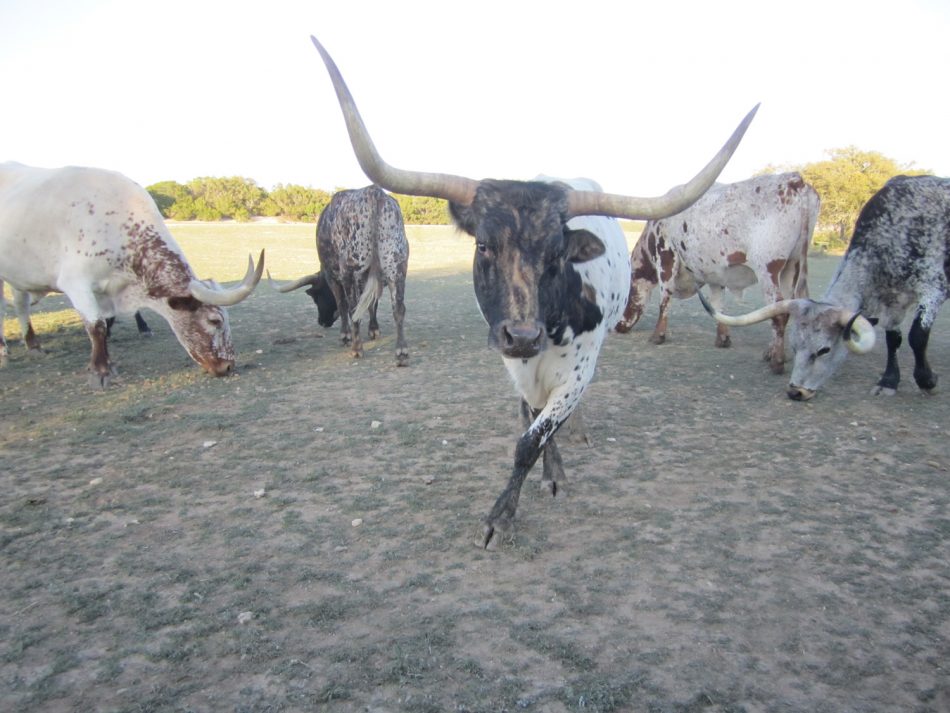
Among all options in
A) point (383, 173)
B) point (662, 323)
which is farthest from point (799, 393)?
point (383, 173)

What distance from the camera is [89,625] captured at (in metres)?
2.67

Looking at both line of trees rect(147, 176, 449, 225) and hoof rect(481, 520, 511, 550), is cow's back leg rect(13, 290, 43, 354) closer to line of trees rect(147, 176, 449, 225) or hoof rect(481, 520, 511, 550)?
hoof rect(481, 520, 511, 550)

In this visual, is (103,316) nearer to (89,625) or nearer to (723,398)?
(89,625)

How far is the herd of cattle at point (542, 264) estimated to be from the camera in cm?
320

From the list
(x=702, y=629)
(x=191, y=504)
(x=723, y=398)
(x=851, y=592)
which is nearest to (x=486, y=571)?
(x=702, y=629)

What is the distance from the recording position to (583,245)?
132 inches

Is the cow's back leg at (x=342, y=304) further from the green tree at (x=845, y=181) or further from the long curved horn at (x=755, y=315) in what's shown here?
the green tree at (x=845, y=181)

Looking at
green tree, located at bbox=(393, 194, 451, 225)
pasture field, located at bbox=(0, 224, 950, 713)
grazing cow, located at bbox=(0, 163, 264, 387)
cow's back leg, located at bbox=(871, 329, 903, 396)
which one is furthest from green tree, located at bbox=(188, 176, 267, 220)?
cow's back leg, located at bbox=(871, 329, 903, 396)

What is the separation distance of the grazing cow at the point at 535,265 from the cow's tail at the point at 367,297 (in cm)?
380

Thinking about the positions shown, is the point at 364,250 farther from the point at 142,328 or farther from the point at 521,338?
the point at 521,338

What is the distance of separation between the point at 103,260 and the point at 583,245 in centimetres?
→ 521

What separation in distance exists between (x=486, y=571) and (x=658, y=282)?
676 cm

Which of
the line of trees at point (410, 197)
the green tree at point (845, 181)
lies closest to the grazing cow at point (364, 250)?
the line of trees at point (410, 197)

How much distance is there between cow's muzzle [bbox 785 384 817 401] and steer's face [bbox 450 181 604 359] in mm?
3302
